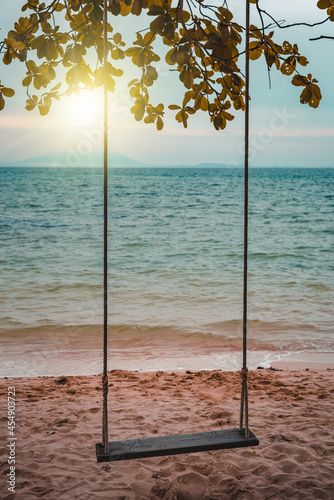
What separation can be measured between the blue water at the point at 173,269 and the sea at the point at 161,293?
0.03m

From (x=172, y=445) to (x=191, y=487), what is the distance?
0.77 meters

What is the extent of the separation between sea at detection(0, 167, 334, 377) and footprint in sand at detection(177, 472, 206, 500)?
7.20 ft

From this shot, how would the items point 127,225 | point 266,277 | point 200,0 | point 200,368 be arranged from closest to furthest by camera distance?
point 200,0, point 200,368, point 266,277, point 127,225

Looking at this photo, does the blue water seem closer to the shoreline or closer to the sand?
the shoreline

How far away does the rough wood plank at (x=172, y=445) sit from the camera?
1867 millimetres

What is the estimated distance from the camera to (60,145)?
44.0 m

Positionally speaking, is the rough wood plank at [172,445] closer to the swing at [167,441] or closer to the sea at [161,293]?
the swing at [167,441]

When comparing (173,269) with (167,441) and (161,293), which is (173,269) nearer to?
(161,293)

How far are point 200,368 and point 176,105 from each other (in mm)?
3206

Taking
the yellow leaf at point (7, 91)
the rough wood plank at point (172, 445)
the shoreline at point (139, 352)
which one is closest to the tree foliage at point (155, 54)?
the yellow leaf at point (7, 91)

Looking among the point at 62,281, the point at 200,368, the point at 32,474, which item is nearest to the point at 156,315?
the point at 200,368

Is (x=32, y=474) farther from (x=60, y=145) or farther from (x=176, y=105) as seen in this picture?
(x=60, y=145)

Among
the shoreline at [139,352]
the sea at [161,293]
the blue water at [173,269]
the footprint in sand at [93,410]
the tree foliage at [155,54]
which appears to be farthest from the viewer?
the blue water at [173,269]

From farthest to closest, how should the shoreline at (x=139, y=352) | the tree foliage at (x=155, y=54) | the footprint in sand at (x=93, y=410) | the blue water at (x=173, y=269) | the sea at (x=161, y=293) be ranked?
the blue water at (x=173, y=269) → the sea at (x=161, y=293) → the shoreline at (x=139, y=352) → the footprint in sand at (x=93, y=410) → the tree foliage at (x=155, y=54)
